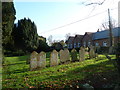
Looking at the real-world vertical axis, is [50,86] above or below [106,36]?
below

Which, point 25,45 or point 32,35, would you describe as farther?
point 32,35

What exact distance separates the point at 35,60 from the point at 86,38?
33660 millimetres

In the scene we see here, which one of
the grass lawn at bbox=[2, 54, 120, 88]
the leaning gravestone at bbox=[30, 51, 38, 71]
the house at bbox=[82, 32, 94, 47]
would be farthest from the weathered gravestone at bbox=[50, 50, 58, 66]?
the house at bbox=[82, 32, 94, 47]

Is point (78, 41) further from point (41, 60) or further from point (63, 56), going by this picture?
point (41, 60)

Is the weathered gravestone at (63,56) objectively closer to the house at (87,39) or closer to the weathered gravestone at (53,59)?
the weathered gravestone at (53,59)

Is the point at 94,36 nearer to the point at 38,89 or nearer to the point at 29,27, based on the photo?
the point at 29,27

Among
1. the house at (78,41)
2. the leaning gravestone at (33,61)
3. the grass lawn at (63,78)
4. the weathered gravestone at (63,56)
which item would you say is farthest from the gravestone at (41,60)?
the house at (78,41)

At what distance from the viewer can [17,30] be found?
84.7 feet

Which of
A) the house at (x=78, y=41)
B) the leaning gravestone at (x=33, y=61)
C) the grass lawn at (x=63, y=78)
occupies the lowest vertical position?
the grass lawn at (x=63, y=78)

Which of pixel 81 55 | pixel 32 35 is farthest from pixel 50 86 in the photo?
pixel 32 35

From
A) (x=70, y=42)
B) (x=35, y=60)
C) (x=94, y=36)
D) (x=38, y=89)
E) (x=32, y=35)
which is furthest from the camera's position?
(x=70, y=42)

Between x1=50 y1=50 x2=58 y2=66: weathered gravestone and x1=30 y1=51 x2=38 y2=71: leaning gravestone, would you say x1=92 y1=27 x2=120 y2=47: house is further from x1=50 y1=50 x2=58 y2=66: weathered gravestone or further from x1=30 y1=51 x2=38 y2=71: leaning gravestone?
x1=30 y1=51 x2=38 y2=71: leaning gravestone

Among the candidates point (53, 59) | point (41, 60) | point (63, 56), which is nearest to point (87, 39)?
point (63, 56)

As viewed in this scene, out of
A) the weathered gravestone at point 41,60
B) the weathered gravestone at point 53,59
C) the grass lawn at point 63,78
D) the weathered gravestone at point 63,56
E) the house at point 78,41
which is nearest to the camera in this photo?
the grass lawn at point 63,78
